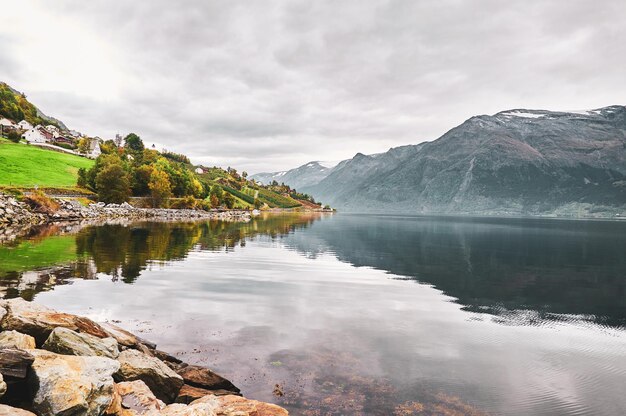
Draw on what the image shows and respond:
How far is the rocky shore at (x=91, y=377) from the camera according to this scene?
35.9 ft

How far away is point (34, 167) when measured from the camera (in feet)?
444

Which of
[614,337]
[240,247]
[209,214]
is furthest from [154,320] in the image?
[209,214]

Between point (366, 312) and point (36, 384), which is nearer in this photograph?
point (36, 384)

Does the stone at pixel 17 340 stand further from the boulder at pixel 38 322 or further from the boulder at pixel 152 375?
the boulder at pixel 152 375

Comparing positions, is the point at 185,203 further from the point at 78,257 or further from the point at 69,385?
the point at 69,385

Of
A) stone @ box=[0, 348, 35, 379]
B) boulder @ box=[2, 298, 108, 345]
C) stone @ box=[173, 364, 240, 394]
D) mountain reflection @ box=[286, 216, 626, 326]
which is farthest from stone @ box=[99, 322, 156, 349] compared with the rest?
mountain reflection @ box=[286, 216, 626, 326]

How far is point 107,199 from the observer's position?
136 m

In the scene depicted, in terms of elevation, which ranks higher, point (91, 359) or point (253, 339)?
point (91, 359)

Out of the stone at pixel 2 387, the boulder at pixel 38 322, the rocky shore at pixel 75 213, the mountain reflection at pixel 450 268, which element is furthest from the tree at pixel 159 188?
the stone at pixel 2 387

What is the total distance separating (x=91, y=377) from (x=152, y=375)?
314 centimetres

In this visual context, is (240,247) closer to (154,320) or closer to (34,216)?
(154,320)

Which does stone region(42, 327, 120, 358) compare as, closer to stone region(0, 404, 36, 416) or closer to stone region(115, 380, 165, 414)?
stone region(115, 380, 165, 414)

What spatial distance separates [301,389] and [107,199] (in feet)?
464

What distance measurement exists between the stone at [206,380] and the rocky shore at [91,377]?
38mm
